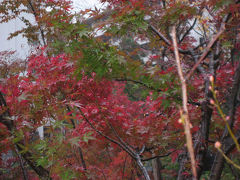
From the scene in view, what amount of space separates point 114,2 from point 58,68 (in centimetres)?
131

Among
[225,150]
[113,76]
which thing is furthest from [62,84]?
[225,150]

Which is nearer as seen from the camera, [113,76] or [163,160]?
[113,76]

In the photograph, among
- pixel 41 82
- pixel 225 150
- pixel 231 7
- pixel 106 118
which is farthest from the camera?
pixel 106 118

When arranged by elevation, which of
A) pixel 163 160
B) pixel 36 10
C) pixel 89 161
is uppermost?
pixel 36 10

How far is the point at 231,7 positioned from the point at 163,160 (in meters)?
6.93

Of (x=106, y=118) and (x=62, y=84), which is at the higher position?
(x=62, y=84)

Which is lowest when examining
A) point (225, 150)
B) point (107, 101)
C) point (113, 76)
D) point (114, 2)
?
point (225, 150)

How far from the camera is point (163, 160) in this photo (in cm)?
790

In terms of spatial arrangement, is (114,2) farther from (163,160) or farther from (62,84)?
(163,160)

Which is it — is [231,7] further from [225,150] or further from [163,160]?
[163,160]

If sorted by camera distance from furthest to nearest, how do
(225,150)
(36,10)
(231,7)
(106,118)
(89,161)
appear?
1. (36,10)
2. (89,161)
3. (106,118)
4. (225,150)
5. (231,7)

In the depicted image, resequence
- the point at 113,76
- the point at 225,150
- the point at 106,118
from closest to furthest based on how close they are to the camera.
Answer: the point at 225,150
the point at 113,76
the point at 106,118

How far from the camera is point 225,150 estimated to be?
2059mm

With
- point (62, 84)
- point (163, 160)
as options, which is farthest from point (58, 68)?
point (163, 160)
